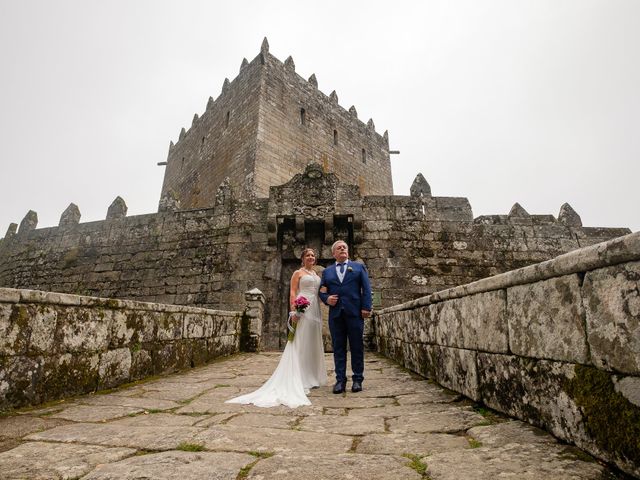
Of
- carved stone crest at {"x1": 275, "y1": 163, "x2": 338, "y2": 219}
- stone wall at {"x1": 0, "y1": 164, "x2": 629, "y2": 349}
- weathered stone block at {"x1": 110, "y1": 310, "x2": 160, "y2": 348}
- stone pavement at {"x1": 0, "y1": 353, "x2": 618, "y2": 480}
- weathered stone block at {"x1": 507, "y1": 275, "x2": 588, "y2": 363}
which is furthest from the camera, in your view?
carved stone crest at {"x1": 275, "y1": 163, "x2": 338, "y2": 219}

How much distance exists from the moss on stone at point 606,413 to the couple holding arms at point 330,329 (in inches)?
86.6

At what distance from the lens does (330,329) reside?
12.4 feet

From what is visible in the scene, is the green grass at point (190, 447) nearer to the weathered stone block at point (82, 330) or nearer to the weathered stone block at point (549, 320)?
the weathered stone block at point (82, 330)

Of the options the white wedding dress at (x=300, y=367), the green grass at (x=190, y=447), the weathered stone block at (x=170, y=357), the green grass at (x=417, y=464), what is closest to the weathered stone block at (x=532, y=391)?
the green grass at (x=417, y=464)

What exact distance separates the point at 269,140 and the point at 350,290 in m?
10.3

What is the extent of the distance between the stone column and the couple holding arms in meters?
3.46

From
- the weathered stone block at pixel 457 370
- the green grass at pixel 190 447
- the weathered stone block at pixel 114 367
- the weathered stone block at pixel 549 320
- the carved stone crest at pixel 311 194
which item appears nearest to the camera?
the weathered stone block at pixel 549 320

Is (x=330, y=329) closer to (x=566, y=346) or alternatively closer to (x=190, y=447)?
(x=190, y=447)

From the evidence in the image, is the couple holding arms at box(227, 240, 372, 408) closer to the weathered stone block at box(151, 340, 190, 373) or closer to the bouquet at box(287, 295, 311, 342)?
the bouquet at box(287, 295, 311, 342)

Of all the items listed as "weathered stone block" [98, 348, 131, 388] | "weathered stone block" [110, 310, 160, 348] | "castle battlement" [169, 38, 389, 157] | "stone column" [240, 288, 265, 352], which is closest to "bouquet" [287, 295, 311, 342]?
"weathered stone block" [110, 310, 160, 348]

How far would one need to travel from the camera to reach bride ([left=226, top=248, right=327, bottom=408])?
329 cm

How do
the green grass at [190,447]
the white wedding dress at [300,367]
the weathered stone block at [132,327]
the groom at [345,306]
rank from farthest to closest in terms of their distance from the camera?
the groom at [345,306]
the weathered stone block at [132,327]
the white wedding dress at [300,367]
the green grass at [190,447]

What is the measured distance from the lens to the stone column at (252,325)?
7250mm

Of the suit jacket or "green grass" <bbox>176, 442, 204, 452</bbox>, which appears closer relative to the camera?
"green grass" <bbox>176, 442, 204, 452</bbox>
